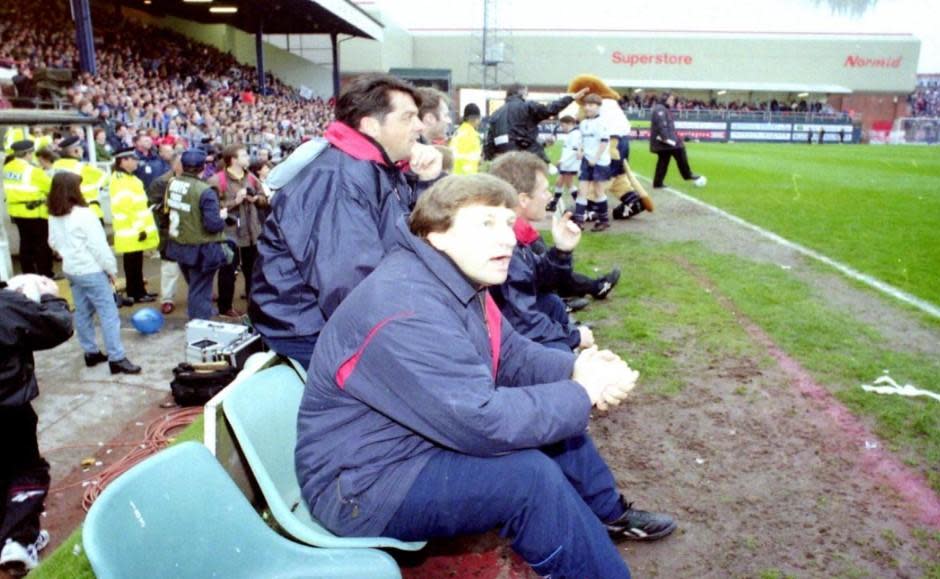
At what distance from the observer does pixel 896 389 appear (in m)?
4.49

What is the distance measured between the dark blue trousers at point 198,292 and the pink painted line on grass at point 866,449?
5079 millimetres

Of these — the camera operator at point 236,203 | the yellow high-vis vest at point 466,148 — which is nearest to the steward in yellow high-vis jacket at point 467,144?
the yellow high-vis vest at point 466,148

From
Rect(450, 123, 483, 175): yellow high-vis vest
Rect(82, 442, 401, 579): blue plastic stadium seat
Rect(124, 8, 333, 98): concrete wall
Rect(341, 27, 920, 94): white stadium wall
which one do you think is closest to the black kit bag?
Rect(82, 442, 401, 579): blue plastic stadium seat

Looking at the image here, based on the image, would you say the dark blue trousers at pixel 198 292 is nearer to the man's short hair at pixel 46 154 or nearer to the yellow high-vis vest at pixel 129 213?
the yellow high-vis vest at pixel 129 213

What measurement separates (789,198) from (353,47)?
134ft

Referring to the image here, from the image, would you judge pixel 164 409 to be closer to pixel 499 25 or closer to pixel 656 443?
pixel 656 443

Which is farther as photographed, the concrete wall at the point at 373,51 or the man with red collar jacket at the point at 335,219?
A: the concrete wall at the point at 373,51

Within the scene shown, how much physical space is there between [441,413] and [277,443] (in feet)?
2.59

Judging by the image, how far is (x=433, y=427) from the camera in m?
2.01

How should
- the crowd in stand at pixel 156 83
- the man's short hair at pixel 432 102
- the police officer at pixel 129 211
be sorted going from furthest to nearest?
the crowd in stand at pixel 156 83 < the police officer at pixel 129 211 < the man's short hair at pixel 432 102

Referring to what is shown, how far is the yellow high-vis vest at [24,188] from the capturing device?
7867 mm

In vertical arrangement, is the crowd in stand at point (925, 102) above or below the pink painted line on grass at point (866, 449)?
above

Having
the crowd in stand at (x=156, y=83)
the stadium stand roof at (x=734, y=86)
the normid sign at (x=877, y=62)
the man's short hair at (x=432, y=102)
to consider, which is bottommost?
the man's short hair at (x=432, y=102)

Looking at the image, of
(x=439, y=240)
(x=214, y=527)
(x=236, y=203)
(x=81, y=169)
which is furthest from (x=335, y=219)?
(x=81, y=169)
